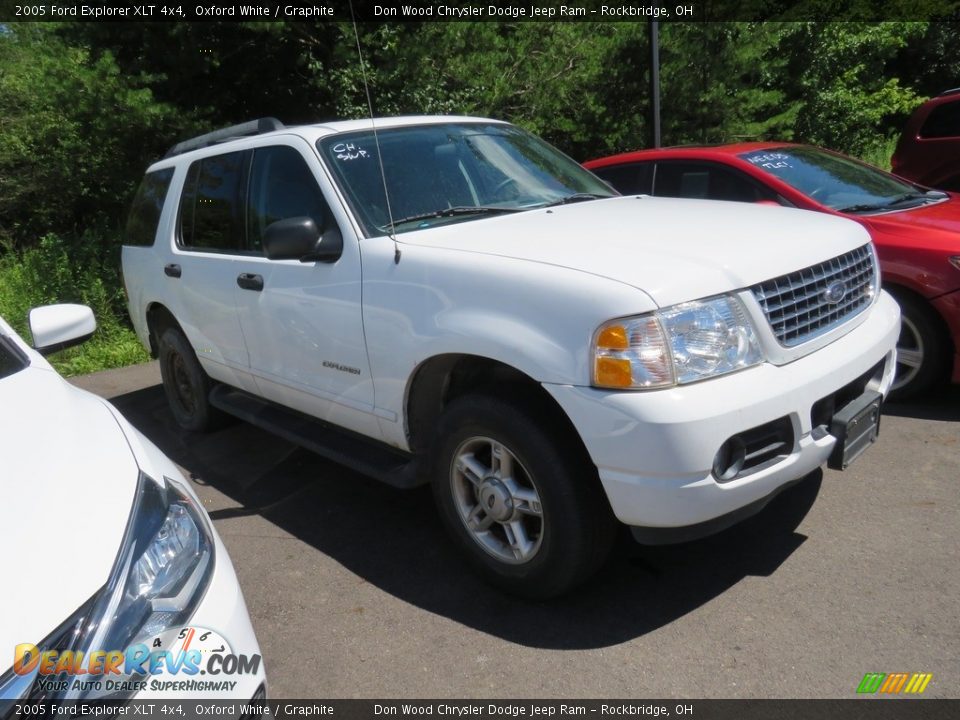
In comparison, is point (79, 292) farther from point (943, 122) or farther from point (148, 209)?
point (943, 122)

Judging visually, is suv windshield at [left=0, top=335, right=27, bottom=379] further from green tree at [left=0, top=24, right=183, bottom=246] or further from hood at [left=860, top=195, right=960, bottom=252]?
green tree at [left=0, top=24, right=183, bottom=246]

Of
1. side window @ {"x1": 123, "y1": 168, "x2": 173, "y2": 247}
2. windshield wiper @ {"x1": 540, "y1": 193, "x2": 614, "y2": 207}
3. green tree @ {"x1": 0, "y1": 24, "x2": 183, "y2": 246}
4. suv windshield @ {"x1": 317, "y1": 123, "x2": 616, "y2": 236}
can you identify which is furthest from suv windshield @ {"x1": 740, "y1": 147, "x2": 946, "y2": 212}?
green tree @ {"x1": 0, "y1": 24, "x2": 183, "y2": 246}

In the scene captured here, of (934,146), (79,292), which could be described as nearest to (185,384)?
(79,292)

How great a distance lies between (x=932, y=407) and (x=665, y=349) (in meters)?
3.05

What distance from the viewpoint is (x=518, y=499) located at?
302cm

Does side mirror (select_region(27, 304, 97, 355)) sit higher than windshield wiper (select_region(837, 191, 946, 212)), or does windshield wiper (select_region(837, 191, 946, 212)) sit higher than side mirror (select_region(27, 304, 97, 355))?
side mirror (select_region(27, 304, 97, 355))

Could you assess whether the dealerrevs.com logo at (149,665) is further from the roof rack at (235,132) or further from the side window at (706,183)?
the side window at (706,183)

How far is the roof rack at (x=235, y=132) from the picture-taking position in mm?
4625

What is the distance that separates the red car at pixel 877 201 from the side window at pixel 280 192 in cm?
319

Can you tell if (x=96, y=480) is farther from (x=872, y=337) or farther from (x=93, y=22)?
(x=93, y=22)

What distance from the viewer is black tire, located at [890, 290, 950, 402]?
4629 millimetres

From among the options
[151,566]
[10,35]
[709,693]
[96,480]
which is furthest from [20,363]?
[10,35]

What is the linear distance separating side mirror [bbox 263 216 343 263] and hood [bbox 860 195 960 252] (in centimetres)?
327

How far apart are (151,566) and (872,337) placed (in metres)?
2.76
